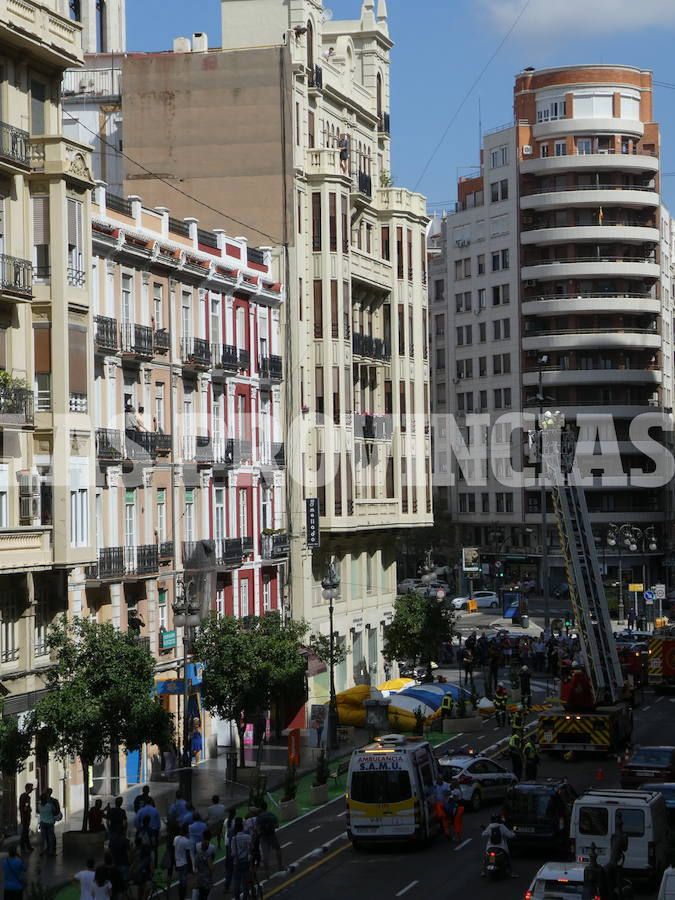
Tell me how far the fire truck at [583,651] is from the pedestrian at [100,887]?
891 inches

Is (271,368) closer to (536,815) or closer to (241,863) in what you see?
(536,815)

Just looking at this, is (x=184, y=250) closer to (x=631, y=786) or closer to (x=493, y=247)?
(x=631, y=786)

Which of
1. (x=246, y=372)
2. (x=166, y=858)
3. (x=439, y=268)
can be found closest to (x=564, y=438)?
(x=246, y=372)

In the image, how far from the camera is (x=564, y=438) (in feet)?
192

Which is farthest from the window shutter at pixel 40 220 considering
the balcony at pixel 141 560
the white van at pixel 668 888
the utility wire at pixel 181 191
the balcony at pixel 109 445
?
the white van at pixel 668 888

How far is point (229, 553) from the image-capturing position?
55375 mm

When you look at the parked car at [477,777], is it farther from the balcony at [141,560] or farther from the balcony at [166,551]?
the balcony at [166,551]

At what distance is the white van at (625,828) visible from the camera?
Answer: 30.5 m

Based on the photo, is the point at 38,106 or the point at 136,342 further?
the point at 136,342

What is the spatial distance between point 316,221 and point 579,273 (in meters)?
61.2

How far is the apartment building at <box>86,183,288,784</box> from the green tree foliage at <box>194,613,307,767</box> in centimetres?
143

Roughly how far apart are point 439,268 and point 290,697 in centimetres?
→ 8700

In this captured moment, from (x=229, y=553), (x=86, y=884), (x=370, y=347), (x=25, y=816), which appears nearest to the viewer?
(x=86, y=884)

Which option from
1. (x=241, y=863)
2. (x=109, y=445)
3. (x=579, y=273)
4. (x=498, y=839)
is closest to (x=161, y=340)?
(x=109, y=445)
